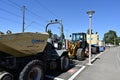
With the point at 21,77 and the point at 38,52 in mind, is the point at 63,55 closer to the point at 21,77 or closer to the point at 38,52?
the point at 38,52

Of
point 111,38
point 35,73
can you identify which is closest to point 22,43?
point 35,73

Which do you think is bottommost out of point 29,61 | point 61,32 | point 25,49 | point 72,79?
point 72,79

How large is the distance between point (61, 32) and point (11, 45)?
5.31 m

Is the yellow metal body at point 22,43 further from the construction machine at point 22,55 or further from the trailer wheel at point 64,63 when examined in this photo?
the trailer wheel at point 64,63

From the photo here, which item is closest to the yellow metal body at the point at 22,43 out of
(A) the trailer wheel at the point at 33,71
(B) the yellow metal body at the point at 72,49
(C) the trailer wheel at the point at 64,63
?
(A) the trailer wheel at the point at 33,71

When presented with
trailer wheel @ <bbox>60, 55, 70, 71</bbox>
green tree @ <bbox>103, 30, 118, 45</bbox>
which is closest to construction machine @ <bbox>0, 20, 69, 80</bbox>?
trailer wheel @ <bbox>60, 55, 70, 71</bbox>

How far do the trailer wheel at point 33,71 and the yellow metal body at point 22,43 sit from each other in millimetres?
549

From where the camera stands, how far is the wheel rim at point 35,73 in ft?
26.8

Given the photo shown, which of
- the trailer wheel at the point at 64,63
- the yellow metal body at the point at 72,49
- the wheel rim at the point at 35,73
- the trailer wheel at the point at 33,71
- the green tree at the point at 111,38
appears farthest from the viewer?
the green tree at the point at 111,38

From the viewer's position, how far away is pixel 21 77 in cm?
755

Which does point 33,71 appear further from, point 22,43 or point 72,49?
point 72,49

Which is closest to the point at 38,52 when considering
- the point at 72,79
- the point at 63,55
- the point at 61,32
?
the point at 72,79

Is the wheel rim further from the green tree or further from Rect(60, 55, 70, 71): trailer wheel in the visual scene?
the green tree

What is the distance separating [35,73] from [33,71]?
0.16 m
